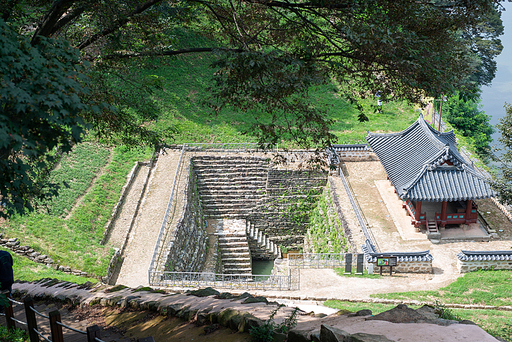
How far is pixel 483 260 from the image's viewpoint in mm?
16328

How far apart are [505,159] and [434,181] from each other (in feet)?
12.0

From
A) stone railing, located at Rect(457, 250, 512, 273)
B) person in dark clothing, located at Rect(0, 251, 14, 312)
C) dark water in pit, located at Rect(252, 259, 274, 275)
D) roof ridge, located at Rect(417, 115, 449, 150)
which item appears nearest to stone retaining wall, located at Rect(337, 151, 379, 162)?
roof ridge, located at Rect(417, 115, 449, 150)

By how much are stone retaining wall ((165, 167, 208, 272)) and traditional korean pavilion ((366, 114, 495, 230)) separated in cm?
1040

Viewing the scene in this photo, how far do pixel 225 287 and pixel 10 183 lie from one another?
1137cm

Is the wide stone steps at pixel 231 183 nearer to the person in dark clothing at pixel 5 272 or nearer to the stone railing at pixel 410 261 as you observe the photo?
the stone railing at pixel 410 261

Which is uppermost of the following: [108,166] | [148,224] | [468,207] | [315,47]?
[108,166]

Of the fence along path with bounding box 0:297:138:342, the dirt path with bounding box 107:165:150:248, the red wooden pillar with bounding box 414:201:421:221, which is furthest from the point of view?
the red wooden pillar with bounding box 414:201:421:221

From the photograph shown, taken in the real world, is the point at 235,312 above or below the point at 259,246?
→ below

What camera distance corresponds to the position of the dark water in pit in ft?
75.3

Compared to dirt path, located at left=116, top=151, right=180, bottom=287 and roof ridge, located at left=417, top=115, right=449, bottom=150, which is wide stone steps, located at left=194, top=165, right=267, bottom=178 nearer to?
dirt path, located at left=116, top=151, right=180, bottom=287

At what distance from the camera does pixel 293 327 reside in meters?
6.44

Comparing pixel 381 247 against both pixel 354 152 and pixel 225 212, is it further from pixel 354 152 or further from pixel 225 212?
pixel 225 212

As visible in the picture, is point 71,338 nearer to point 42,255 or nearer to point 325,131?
point 325,131

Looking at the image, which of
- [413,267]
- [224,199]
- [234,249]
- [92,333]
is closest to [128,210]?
[224,199]
